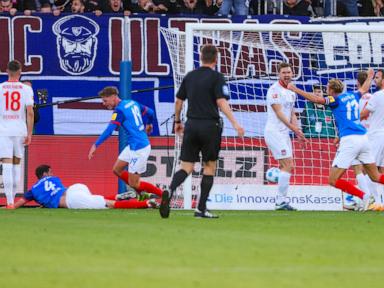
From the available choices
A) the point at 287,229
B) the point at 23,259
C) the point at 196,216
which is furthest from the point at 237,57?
the point at 23,259

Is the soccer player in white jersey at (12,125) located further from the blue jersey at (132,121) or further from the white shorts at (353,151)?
the white shorts at (353,151)

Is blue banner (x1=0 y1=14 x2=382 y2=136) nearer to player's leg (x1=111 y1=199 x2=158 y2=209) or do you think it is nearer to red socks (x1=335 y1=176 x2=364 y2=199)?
player's leg (x1=111 y1=199 x2=158 y2=209)

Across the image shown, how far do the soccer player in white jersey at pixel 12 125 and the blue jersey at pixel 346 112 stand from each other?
4639 millimetres

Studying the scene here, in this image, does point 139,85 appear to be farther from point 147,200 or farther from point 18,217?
point 18,217

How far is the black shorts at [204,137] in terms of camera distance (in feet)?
45.6

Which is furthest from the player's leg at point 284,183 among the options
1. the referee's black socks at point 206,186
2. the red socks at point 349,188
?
the referee's black socks at point 206,186

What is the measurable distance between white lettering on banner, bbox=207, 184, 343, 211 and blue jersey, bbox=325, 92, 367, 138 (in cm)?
212

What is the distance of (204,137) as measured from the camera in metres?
13.9

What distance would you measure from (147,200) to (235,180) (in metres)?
1.78

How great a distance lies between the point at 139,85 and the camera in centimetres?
2111

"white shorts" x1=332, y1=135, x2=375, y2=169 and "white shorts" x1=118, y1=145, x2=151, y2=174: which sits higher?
"white shorts" x1=332, y1=135, x2=375, y2=169

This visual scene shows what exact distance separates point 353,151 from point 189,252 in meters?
7.74

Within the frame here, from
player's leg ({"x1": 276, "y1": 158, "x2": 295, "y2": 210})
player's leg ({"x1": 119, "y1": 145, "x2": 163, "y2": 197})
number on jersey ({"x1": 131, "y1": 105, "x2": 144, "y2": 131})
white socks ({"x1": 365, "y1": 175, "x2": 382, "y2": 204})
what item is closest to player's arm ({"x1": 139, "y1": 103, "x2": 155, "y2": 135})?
number on jersey ({"x1": 131, "y1": 105, "x2": 144, "y2": 131})

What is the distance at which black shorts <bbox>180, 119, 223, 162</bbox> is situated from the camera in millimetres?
13898
